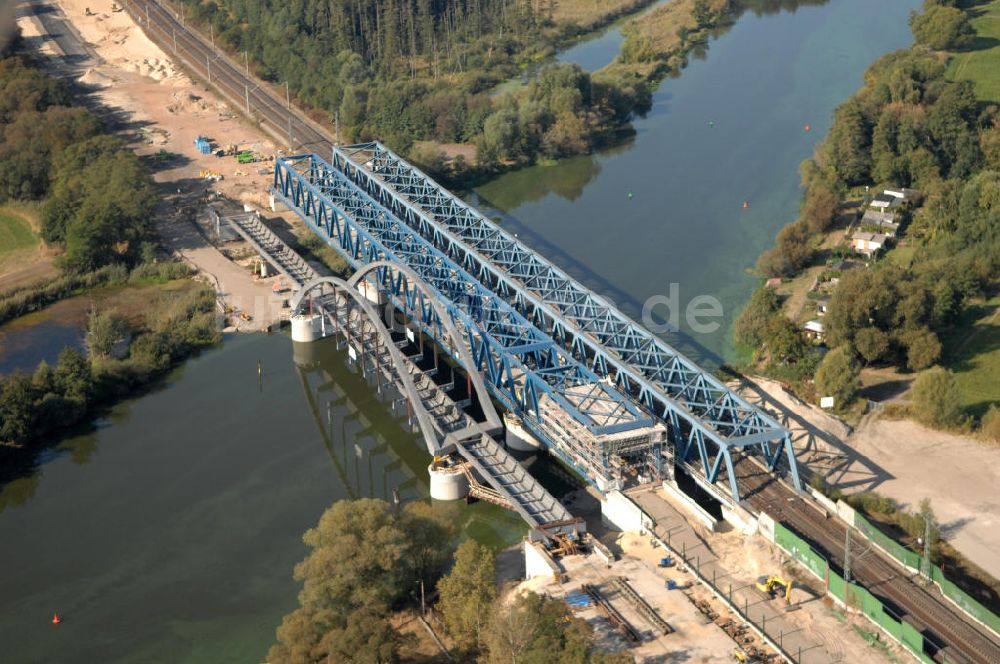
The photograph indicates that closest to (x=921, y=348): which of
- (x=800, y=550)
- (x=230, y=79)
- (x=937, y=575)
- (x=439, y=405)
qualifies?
(x=937, y=575)

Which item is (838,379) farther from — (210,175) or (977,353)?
(210,175)

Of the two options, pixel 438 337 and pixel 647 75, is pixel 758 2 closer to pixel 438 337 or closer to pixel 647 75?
pixel 647 75

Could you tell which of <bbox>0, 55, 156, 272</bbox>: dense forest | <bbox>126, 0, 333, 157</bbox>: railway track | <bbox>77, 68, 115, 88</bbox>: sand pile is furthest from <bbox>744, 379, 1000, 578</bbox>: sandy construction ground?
<bbox>77, 68, 115, 88</bbox>: sand pile

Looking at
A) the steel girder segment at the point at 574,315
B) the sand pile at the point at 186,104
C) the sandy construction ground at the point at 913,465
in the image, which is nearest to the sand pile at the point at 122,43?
the sand pile at the point at 186,104

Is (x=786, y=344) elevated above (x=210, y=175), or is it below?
above

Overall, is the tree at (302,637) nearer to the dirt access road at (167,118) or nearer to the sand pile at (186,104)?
the dirt access road at (167,118)

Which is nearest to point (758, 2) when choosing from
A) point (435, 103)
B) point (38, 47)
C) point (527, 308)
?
point (435, 103)
